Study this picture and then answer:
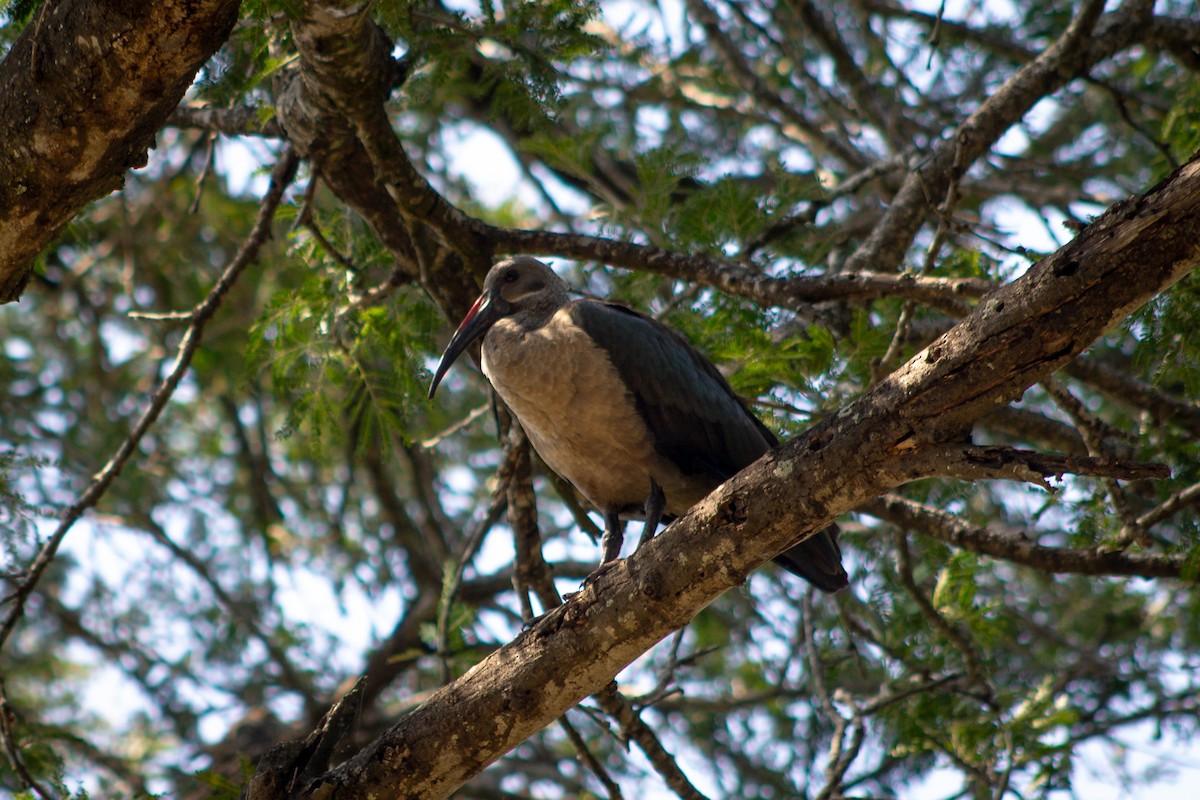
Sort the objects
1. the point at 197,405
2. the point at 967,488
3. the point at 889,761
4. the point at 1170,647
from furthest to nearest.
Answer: the point at 197,405 → the point at 1170,647 → the point at 889,761 → the point at 967,488

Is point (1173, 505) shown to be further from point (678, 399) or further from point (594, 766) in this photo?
point (594, 766)

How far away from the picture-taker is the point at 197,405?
10.4m

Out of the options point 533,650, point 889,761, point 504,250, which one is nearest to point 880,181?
point 504,250

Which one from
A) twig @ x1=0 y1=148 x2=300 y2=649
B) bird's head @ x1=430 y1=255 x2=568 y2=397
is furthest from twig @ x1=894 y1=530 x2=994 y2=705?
twig @ x1=0 y1=148 x2=300 y2=649

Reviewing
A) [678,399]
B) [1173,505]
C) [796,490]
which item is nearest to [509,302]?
[678,399]

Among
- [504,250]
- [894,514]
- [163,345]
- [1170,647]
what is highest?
[163,345]

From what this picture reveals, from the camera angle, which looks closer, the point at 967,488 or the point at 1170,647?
the point at 967,488

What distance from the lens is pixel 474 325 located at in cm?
535

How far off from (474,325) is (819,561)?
2.00m

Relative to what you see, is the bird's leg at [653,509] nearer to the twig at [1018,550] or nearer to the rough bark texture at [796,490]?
the twig at [1018,550]

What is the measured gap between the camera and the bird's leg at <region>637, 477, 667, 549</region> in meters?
4.80

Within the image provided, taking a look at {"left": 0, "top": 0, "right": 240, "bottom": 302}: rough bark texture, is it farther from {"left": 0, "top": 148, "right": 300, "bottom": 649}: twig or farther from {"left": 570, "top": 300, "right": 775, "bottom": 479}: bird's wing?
{"left": 570, "top": 300, "right": 775, "bottom": 479}: bird's wing

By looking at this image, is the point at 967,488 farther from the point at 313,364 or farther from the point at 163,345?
the point at 163,345

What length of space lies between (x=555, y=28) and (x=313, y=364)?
1.94 m
